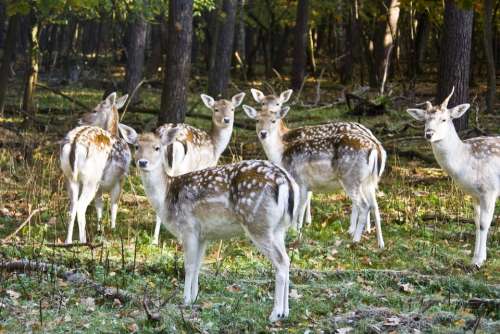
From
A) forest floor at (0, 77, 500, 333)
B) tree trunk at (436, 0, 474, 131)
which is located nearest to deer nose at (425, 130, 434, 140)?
forest floor at (0, 77, 500, 333)

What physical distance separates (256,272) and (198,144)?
299 centimetres

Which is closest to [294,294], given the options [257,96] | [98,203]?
[98,203]

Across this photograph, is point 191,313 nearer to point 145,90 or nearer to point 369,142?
point 369,142

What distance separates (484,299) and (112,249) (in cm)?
381

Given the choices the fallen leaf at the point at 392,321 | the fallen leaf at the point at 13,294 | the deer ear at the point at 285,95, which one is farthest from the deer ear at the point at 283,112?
the fallen leaf at the point at 392,321

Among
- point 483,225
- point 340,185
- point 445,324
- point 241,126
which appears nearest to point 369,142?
point 340,185

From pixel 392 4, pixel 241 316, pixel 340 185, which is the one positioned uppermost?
pixel 392 4

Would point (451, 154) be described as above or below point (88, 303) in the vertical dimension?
above

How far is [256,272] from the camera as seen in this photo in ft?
26.9

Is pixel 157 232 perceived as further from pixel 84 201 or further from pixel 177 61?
pixel 177 61

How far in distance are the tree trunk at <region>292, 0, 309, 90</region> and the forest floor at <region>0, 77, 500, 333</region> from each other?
→ 464 inches

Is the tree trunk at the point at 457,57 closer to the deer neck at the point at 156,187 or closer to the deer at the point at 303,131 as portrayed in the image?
the deer at the point at 303,131

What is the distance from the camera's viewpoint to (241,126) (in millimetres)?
16484

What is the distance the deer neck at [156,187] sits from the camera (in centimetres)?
756
